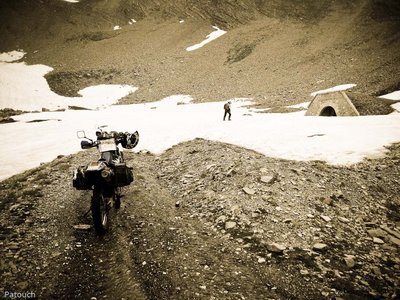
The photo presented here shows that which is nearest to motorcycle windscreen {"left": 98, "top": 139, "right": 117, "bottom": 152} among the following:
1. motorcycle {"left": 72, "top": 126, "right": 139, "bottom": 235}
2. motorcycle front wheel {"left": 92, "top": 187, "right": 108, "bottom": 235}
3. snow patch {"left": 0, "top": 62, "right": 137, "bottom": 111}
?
motorcycle {"left": 72, "top": 126, "right": 139, "bottom": 235}

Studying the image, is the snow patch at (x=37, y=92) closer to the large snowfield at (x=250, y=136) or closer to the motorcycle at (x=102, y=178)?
the large snowfield at (x=250, y=136)

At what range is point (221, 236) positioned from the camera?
598cm

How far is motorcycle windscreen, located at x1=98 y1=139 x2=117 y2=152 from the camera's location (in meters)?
6.53

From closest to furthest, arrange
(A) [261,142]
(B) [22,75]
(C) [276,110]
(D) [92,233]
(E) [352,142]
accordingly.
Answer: (D) [92,233] < (E) [352,142] < (A) [261,142] < (C) [276,110] < (B) [22,75]

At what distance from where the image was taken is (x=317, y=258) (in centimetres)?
514

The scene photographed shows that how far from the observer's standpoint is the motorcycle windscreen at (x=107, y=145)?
6.53 metres

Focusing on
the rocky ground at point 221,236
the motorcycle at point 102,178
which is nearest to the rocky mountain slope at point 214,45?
the rocky ground at point 221,236

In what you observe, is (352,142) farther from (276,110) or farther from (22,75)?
(22,75)

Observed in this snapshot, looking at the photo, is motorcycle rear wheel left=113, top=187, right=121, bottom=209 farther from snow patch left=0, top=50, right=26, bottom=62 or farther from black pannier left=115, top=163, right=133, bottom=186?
snow patch left=0, top=50, right=26, bottom=62

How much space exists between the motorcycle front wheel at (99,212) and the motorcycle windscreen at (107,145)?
1.23 metres

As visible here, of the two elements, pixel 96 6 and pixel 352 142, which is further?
pixel 96 6

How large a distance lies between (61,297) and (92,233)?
1.86 metres

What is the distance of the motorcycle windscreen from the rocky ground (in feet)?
5.67

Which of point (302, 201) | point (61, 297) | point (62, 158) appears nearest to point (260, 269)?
point (302, 201)
